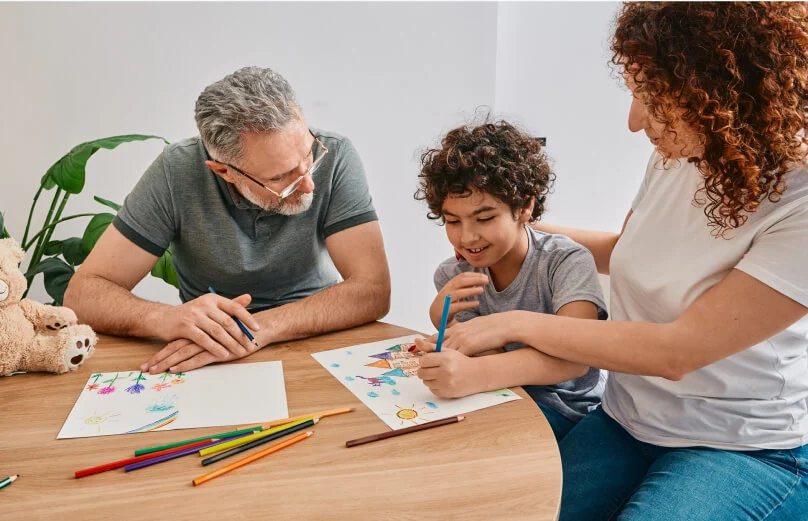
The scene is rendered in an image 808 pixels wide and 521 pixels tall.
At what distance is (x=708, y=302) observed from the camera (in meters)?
0.97

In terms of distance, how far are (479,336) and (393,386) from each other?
0.57 ft

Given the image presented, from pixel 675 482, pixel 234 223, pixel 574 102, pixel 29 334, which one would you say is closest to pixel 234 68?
pixel 234 223

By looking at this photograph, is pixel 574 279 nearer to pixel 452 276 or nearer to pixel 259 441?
pixel 452 276

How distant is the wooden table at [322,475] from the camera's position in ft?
2.38

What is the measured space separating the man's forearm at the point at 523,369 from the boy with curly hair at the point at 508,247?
2.0 inches

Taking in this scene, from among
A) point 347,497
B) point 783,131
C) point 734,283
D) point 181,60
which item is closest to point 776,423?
point 734,283

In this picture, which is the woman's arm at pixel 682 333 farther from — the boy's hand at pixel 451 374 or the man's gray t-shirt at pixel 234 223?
the man's gray t-shirt at pixel 234 223

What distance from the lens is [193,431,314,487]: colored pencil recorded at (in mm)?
787

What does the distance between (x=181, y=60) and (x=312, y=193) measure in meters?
1.15

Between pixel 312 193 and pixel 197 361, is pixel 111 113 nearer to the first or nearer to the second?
pixel 312 193

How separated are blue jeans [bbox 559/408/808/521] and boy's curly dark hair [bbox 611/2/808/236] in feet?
1.29

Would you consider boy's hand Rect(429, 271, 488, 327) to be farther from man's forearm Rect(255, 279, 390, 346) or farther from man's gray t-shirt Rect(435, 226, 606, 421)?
man's forearm Rect(255, 279, 390, 346)

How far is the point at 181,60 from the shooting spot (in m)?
2.39

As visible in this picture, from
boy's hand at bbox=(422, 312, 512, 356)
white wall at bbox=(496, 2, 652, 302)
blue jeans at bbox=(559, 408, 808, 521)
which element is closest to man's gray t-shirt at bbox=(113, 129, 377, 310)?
boy's hand at bbox=(422, 312, 512, 356)
